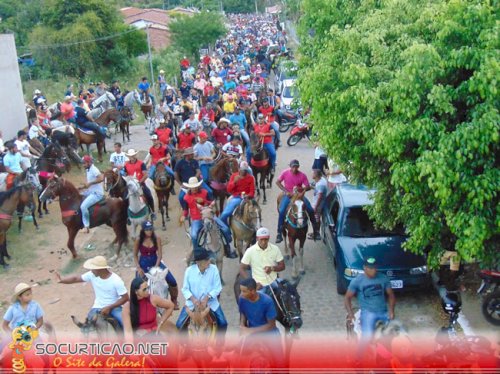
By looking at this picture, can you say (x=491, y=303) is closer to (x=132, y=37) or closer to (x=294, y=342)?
(x=294, y=342)

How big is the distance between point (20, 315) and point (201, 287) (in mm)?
2241

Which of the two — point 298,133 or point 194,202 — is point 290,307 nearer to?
point 194,202

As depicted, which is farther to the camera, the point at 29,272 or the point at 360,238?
the point at 29,272

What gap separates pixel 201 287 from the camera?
7730 mm

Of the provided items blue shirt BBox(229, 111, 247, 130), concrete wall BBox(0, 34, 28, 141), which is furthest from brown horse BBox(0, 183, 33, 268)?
concrete wall BBox(0, 34, 28, 141)

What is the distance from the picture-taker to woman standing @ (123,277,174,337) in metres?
7.33

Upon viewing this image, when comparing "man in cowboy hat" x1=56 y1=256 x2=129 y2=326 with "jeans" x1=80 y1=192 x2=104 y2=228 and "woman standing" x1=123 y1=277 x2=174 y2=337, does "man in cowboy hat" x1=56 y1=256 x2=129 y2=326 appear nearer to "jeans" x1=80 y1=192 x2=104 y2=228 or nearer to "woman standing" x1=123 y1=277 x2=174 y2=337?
"woman standing" x1=123 y1=277 x2=174 y2=337

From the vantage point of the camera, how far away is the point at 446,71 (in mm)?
6957

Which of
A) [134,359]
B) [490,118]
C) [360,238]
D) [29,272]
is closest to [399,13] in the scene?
[490,118]

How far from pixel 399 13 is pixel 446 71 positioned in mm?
1981

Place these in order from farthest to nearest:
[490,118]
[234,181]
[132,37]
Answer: [132,37] → [234,181] → [490,118]

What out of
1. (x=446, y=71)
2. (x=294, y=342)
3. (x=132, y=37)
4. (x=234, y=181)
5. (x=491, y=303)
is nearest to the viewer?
(x=446, y=71)

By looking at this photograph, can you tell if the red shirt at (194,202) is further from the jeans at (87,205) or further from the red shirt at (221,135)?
the red shirt at (221,135)

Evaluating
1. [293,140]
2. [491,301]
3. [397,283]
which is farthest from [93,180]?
[293,140]
